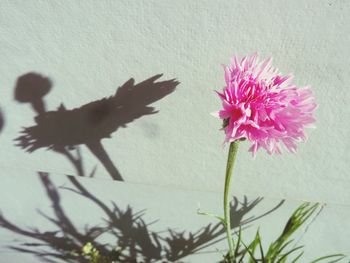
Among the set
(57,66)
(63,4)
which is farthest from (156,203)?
(63,4)

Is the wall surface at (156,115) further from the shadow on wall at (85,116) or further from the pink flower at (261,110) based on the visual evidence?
the pink flower at (261,110)

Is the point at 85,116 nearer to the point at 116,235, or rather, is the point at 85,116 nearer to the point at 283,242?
the point at 116,235

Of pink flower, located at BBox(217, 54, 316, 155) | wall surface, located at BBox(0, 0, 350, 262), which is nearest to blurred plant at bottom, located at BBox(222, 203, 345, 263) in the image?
wall surface, located at BBox(0, 0, 350, 262)

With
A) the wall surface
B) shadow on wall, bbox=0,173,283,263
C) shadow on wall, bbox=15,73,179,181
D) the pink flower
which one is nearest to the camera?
the pink flower

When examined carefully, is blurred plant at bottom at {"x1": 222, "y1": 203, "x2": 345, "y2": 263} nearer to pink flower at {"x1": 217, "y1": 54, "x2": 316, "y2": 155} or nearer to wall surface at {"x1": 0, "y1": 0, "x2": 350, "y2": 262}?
wall surface at {"x1": 0, "y1": 0, "x2": 350, "y2": 262}

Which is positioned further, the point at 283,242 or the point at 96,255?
the point at 96,255

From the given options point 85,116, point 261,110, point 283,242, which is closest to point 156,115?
point 85,116

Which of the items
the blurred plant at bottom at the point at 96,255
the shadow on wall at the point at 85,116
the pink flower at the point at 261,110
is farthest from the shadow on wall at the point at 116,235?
the pink flower at the point at 261,110
